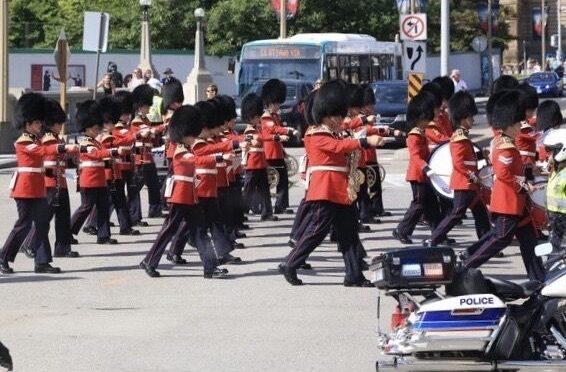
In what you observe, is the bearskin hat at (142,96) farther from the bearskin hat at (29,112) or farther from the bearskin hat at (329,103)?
the bearskin hat at (329,103)

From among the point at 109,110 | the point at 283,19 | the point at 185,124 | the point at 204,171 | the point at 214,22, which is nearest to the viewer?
the point at 185,124

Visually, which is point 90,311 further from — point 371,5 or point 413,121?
point 371,5

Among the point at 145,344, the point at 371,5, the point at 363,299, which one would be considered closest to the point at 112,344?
the point at 145,344

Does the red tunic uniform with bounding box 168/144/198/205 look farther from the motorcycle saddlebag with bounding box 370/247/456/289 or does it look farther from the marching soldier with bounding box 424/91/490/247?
the motorcycle saddlebag with bounding box 370/247/456/289

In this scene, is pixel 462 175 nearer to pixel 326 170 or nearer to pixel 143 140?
pixel 326 170

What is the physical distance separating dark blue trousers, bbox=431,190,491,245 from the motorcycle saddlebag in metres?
6.34

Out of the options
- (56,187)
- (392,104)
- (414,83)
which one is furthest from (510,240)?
(392,104)

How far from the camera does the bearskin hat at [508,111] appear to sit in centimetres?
1252

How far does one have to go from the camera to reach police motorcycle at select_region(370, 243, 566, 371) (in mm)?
8484

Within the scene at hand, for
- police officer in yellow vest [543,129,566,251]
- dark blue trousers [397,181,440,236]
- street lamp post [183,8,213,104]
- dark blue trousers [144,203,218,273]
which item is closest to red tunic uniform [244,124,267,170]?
dark blue trousers [397,181,440,236]

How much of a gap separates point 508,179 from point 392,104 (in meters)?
22.7

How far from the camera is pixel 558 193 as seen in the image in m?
10.1

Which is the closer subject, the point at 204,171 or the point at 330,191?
the point at 330,191

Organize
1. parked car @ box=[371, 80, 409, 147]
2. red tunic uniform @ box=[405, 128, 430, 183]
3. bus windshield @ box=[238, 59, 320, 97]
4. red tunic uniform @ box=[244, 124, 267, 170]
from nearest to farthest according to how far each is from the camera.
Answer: red tunic uniform @ box=[405, 128, 430, 183]
red tunic uniform @ box=[244, 124, 267, 170]
parked car @ box=[371, 80, 409, 147]
bus windshield @ box=[238, 59, 320, 97]
